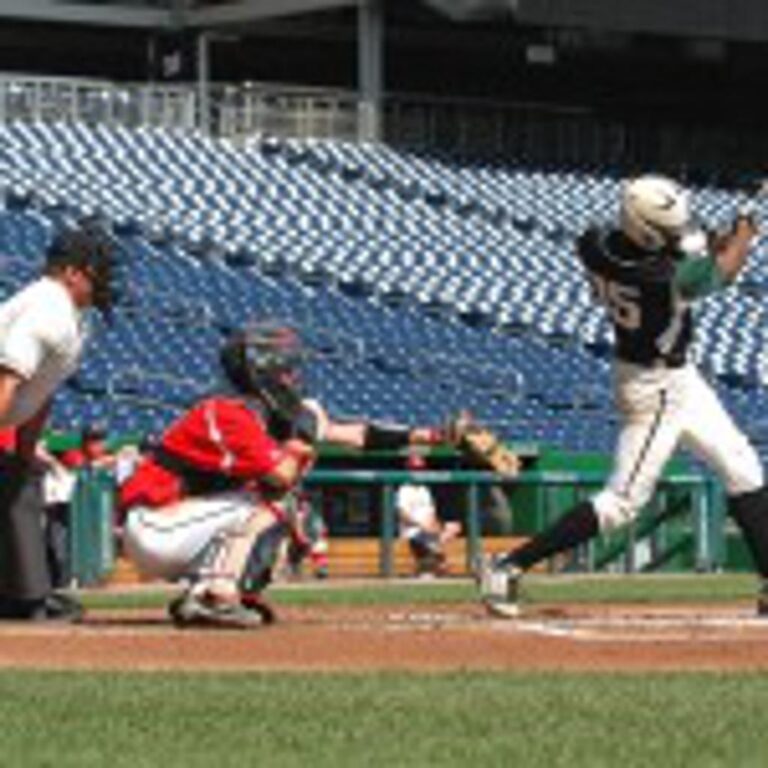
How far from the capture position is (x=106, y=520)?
2170 centimetres

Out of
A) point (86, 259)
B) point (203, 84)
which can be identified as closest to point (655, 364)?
point (86, 259)

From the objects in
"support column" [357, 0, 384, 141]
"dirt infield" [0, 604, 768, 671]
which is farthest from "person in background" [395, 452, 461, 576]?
"support column" [357, 0, 384, 141]

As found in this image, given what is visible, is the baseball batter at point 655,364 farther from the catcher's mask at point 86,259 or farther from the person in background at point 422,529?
the person in background at point 422,529

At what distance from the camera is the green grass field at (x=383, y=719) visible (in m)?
6.58

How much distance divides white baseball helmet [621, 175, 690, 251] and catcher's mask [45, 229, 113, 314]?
6.86 feet

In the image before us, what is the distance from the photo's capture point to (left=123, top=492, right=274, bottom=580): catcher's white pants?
11.1 meters

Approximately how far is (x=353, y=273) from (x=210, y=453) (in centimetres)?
2070

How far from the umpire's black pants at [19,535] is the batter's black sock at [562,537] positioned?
1.92 m

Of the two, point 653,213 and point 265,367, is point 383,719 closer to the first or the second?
point 265,367

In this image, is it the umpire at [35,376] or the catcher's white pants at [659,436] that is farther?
the catcher's white pants at [659,436]

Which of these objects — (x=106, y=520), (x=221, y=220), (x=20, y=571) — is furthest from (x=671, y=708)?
(x=221, y=220)

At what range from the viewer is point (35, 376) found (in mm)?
11094

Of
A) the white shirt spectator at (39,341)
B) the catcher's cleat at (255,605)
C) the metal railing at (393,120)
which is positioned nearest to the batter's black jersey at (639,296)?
the catcher's cleat at (255,605)

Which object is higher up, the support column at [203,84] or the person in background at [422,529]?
the support column at [203,84]
